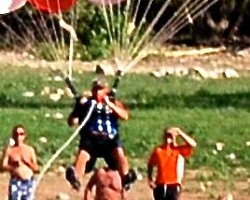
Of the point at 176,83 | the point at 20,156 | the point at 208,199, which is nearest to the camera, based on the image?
the point at 20,156

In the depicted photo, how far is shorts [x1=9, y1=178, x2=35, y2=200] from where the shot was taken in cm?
1258

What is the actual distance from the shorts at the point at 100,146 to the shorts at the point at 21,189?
0.71m

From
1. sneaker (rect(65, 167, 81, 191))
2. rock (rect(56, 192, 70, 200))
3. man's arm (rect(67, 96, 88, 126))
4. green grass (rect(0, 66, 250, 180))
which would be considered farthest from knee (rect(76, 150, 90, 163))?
green grass (rect(0, 66, 250, 180))

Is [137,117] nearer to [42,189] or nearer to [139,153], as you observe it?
[139,153]

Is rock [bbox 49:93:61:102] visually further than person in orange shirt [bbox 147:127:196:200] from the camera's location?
Yes

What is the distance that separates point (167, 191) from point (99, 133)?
2.75 feet

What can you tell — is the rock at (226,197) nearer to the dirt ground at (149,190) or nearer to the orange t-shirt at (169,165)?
the dirt ground at (149,190)

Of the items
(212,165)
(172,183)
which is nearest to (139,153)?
(212,165)

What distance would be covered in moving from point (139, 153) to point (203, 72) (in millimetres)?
10072

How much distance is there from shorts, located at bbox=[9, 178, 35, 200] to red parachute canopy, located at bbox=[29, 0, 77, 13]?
6.75 feet

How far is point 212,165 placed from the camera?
1617 cm

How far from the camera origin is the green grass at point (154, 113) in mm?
16922

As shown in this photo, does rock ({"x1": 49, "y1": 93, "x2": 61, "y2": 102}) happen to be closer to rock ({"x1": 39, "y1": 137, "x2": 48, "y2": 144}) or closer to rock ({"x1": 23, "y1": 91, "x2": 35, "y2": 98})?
rock ({"x1": 23, "y1": 91, "x2": 35, "y2": 98})

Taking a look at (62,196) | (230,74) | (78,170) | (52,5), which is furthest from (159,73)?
(78,170)
